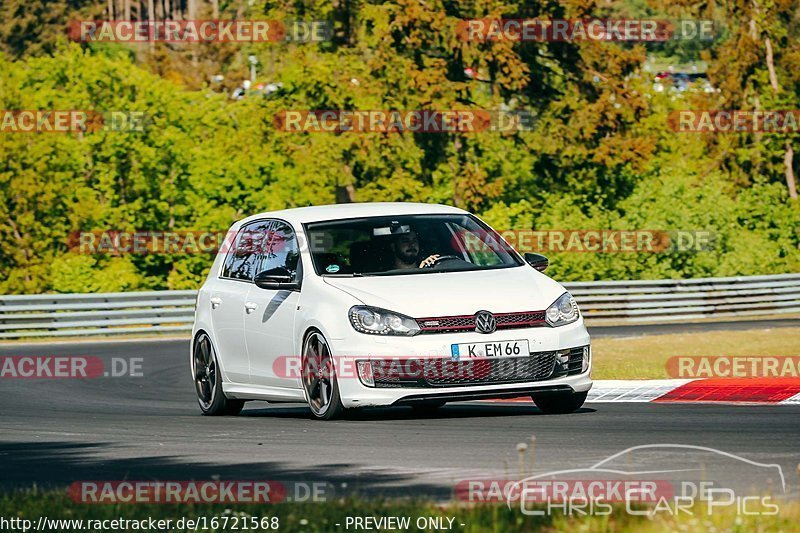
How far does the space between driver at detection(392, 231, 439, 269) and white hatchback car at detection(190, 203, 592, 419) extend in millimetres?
11

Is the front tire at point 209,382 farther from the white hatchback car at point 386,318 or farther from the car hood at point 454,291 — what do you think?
the car hood at point 454,291

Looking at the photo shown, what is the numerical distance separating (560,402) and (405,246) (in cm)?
176

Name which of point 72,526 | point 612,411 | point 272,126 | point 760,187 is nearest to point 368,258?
point 612,411

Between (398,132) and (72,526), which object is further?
(398,132)

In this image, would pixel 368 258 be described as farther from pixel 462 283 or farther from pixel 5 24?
pixel 5 24

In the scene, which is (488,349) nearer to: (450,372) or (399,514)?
(450,372)

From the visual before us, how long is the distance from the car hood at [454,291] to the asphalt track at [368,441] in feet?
2.75

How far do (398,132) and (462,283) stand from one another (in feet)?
115

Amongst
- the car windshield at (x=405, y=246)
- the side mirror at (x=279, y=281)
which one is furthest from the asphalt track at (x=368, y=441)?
the car windshield at (x=405, y=246)

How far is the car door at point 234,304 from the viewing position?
1292 cm

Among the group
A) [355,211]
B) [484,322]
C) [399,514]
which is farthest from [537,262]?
[399,514]

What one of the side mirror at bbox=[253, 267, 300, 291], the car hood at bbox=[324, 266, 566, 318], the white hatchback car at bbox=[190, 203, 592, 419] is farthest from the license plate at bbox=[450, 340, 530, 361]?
the side mirror at bbox=[253, 267, 300, 291]

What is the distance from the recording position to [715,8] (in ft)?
173

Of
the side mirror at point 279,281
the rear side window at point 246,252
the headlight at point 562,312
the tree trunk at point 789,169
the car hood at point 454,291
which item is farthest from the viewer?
the tree trunk at point 789,169
